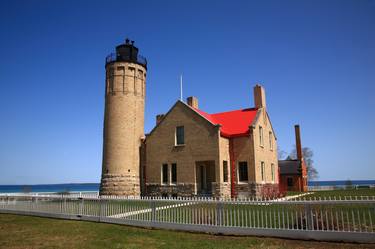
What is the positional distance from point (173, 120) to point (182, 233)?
597 inches

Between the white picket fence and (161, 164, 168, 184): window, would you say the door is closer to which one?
(161, 164, 168, 184): window

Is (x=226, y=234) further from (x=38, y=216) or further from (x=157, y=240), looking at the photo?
(x=38, y=216)

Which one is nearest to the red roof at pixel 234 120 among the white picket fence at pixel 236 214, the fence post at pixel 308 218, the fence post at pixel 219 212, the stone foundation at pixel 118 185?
the stone foundation at pixel 118 185

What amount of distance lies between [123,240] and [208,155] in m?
13.8

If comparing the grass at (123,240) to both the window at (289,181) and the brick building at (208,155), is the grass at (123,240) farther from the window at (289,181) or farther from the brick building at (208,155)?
the window at (289,181)

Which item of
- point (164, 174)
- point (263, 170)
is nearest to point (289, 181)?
point (263, 170)

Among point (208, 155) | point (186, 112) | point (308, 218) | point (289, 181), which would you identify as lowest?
point (289, 181)

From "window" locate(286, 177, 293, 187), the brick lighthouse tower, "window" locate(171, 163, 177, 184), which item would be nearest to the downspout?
"window" locate(171, 163, 177, 184)

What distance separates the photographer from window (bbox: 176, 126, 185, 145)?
24078 millimetres

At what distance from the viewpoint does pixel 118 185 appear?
2456cm

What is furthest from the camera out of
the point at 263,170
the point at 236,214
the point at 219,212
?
the point at 263,170

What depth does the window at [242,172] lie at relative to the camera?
2297 centimetres

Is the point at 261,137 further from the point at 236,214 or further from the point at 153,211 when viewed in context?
the point at 153,211

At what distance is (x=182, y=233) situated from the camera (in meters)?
10.1
